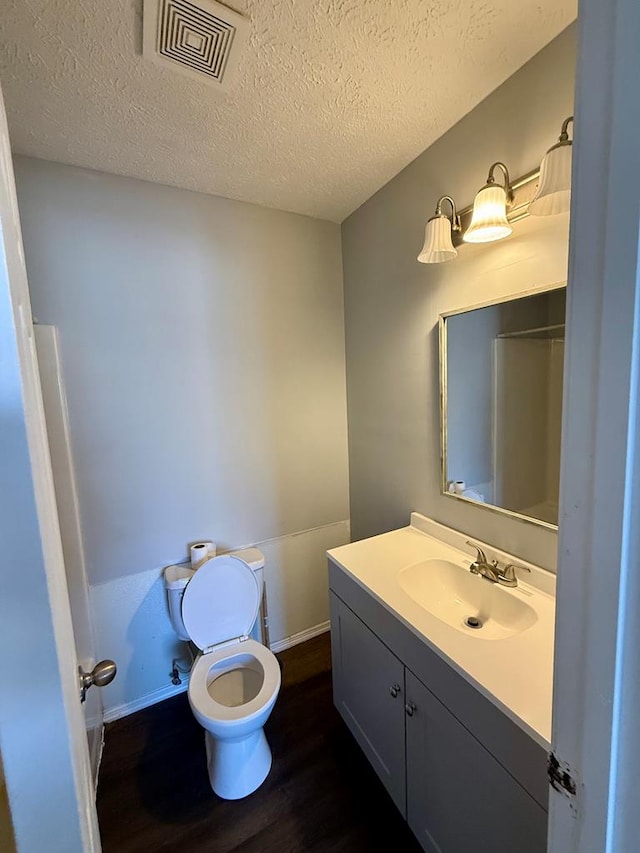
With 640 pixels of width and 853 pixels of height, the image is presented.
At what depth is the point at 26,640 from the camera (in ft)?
1.40

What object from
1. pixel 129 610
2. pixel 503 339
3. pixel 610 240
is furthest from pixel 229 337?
pixel 610 240

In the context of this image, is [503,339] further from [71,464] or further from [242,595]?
[71,464]

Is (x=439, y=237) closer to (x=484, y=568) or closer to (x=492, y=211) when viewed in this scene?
(x=492, y=211)

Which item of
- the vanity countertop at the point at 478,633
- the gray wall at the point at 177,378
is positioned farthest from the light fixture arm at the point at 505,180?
the vanity countertop at the point at 478,633

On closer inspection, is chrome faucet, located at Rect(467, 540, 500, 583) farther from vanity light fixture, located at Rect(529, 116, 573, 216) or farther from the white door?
the white door

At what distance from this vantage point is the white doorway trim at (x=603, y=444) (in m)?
0.37

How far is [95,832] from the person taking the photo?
663 millimetres

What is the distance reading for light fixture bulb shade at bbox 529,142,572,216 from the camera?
3.14 ft

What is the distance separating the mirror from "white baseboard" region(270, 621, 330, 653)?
1.36 meters

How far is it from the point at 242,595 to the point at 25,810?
1340 mm

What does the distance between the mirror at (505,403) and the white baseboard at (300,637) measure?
1358 millimetres

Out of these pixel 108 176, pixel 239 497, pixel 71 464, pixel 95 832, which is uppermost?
pixel 108 176

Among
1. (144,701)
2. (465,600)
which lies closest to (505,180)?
(465,600)

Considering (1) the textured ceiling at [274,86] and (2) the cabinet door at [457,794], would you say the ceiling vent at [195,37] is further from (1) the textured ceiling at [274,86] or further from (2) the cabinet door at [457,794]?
(2) the cabinet door at [457,794]
